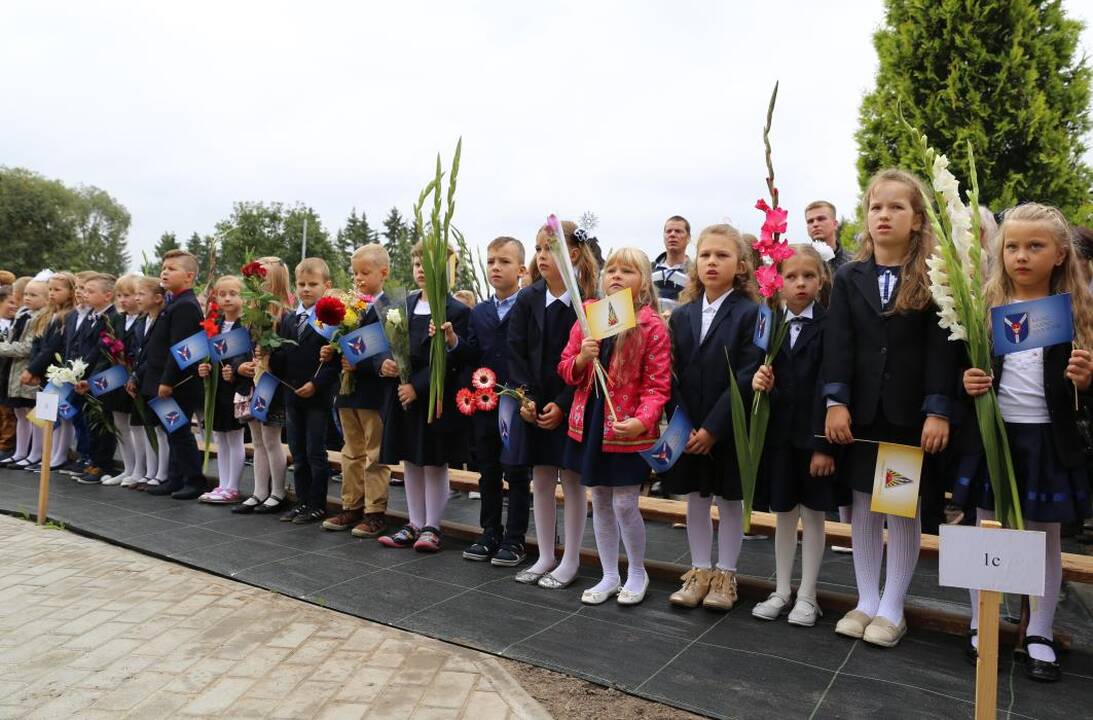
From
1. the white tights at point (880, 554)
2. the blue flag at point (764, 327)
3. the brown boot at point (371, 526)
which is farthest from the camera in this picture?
the brown boot at point (371, 526)

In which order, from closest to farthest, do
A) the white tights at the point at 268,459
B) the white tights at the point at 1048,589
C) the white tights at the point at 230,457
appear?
the white tights at the point at 1048,589 < the white tights at the point at 268,459 < the white tights at the point at 230,457

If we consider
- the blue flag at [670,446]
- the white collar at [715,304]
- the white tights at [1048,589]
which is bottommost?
the white tights at [1048,589]

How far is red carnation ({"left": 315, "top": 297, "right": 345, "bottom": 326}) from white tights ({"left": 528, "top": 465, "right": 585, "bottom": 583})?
180 cm

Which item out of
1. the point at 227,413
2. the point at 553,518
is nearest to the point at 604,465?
the point at 553,518

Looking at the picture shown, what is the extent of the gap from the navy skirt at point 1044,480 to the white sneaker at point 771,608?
121 centimetres

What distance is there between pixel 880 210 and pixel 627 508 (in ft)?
6.53

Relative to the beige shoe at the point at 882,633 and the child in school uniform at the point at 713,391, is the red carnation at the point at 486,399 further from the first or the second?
the beige shoe at the point at 882,633

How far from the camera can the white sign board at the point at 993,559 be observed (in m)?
2.28

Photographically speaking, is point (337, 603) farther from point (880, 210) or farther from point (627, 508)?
point (880, 210)

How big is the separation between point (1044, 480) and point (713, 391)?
1528 millimetres

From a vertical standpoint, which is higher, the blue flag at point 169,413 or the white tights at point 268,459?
the blue flag at point 169,413

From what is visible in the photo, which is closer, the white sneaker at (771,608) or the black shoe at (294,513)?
the white sneaker at (771,608)

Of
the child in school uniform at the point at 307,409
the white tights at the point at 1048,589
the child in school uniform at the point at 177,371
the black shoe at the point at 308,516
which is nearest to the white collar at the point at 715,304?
the white tights at the point at 1048,589

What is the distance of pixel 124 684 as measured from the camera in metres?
3.08
